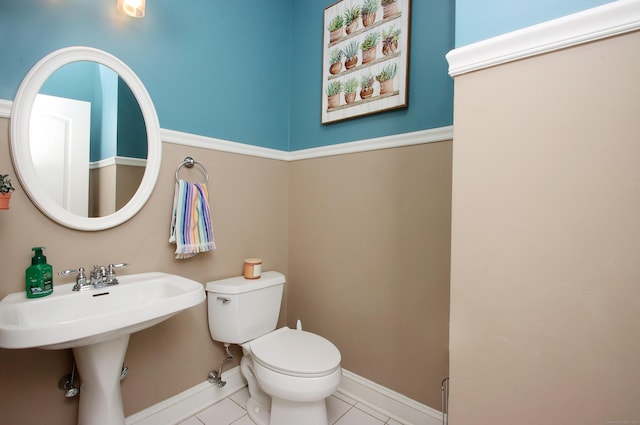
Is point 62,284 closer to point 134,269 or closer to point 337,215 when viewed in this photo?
point 134,269

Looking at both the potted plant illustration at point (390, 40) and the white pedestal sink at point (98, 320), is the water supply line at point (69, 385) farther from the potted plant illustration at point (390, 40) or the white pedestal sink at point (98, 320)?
the potted plant illustration at point (390, 40)

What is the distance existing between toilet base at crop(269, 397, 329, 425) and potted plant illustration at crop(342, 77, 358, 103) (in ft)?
5.24

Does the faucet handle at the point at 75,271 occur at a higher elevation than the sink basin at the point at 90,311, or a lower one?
higher

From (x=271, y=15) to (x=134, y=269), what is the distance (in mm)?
1775

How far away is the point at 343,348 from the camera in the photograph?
180 centimetres

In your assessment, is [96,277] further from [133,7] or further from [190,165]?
[133,7]

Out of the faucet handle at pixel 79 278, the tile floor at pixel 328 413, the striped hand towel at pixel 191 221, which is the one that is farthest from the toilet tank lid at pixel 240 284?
the tile floor at pixel 328 413

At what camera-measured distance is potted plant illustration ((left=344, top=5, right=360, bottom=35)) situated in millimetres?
1716

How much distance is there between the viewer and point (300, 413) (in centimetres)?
133

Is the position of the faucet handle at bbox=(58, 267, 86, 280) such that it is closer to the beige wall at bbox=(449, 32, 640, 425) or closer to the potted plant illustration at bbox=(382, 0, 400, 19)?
the beige wall at bbox=(449, 32, 640, 425)

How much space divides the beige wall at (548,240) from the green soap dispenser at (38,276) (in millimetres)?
1455

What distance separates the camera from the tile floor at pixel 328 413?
1.52 metres

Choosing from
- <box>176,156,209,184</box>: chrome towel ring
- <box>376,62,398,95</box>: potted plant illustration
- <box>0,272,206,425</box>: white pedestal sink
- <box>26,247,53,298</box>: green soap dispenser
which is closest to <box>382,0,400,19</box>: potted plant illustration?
<box>376,62,398,95</box>: potted plant illustration

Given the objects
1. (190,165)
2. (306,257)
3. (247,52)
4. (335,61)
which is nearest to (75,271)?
(190,165)
